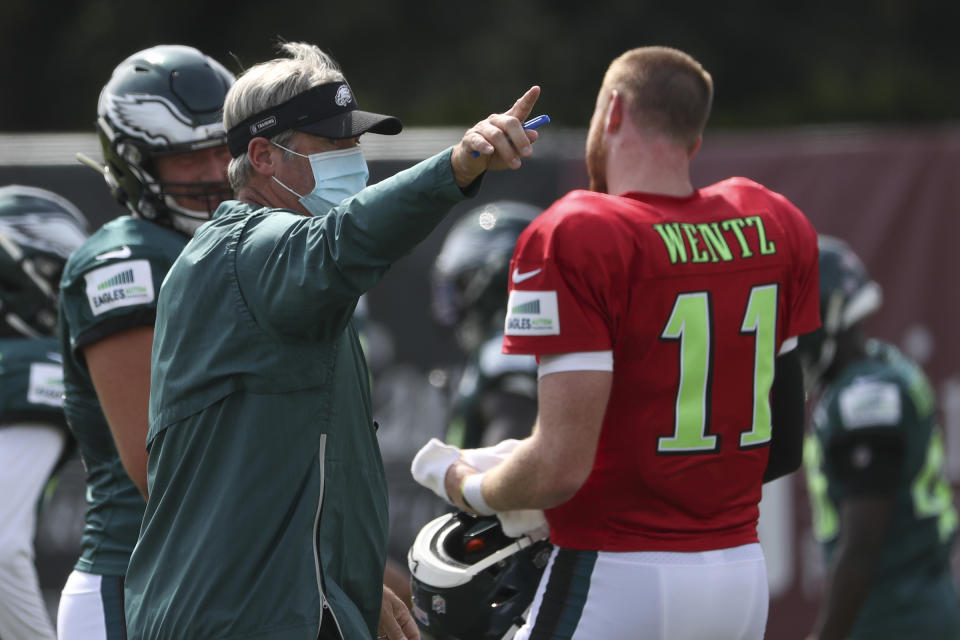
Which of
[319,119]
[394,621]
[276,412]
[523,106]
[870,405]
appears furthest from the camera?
[870,405]

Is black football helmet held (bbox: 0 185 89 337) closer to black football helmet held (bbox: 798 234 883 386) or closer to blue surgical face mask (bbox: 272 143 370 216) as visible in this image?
blue surgical face mask (bbox: 272 143 370 216)

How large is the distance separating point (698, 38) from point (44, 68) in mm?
10380

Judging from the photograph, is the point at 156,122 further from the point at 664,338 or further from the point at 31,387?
the point at 664,338

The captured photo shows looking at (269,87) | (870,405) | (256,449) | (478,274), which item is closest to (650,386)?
(256,449)

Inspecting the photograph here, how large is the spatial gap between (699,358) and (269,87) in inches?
43.1

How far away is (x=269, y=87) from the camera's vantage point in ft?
9.09

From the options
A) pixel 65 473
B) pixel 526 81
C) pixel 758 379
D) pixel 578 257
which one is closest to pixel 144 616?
pixel 578 257

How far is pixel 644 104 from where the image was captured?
3.13m

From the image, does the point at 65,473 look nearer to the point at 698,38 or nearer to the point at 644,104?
the point at 644,104

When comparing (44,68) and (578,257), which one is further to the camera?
(44,68)

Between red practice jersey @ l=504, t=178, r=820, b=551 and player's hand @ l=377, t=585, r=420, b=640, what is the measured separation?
15.4 inches

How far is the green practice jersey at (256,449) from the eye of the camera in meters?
2.54

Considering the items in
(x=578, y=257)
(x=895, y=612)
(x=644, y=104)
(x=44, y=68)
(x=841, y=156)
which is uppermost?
(x=644, y=104)

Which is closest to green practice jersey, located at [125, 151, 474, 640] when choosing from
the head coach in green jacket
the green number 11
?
the head coach in green jacket
